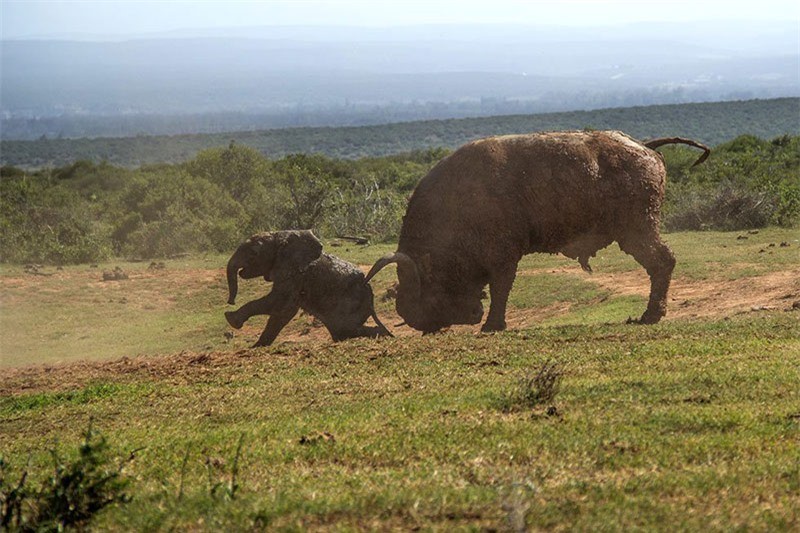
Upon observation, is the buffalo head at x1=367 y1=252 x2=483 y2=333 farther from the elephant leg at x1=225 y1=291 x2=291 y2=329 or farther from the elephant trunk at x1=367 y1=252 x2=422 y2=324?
the elephant leg at x1=225 y1=291 x2=291 y2=329

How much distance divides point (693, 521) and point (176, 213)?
26.2 meters

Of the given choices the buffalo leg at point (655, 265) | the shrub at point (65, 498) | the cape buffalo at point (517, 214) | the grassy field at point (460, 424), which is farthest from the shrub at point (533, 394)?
the buffalo leg at point (655, 265)

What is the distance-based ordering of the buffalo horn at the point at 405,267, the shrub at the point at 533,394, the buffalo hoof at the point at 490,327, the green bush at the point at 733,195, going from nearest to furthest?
the shrub at the point at 533,394 < the buffalo horn at the point at 405,267 < the buffalo hoof at the point at 490,327 < the green bush at the point at 733,195

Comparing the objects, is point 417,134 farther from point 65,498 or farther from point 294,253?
point 65,498

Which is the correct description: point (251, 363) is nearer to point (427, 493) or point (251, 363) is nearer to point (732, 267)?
point (427, 493)

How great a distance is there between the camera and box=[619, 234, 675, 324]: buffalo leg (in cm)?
1396

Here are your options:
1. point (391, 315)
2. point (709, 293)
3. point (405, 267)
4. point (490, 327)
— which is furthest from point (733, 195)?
point (405, 267)

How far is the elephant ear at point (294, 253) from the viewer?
48.3 feet

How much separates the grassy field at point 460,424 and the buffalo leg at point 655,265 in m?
0.53

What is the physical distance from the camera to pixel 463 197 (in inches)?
538

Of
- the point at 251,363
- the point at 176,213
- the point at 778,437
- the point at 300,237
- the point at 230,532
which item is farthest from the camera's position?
the point at 176,213

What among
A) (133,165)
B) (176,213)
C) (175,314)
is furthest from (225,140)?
(175,314)

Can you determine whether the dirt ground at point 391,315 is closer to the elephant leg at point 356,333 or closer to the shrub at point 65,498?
the elephant leg at point 356,333

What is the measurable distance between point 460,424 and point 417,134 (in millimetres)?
99223
